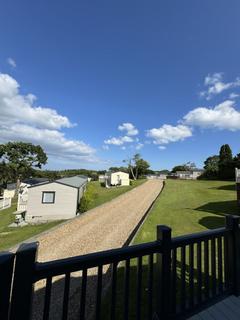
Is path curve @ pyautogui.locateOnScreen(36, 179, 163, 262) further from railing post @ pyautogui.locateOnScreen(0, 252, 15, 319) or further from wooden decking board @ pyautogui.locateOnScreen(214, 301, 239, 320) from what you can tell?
railing post @ pyautogui.locateOnScreen(0, 252, 15, 319)

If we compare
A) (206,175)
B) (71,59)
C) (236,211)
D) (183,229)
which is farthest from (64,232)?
(206,175)

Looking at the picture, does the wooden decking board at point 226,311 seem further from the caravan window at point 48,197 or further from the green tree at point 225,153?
the green tree at point 225,153

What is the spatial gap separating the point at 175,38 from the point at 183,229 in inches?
405

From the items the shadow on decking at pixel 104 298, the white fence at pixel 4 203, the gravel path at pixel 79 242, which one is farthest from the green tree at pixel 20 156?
the shadow on decking at pixel 104 298

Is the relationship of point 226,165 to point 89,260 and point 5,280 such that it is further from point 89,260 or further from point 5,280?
point 5,280

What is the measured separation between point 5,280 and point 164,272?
1.59 m

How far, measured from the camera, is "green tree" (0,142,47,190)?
38094mm

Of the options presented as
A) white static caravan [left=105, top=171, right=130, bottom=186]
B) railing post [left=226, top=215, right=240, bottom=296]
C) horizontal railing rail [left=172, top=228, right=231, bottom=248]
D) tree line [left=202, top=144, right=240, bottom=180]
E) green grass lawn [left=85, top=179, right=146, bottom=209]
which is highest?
tree line [left=202, top=144, right=240, bottom=180]

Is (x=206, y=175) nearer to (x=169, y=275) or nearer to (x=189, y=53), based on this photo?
(x=189, y=53)

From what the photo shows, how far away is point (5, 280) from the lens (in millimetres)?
1312

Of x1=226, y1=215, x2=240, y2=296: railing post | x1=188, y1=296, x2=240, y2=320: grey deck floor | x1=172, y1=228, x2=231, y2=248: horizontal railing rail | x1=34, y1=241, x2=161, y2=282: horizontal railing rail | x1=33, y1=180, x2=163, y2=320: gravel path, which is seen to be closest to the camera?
x1=34, y1=241, x2=161, y2=282: horizontal railing rail

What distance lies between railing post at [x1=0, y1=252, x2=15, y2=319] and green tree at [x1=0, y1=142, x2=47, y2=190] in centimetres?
4152

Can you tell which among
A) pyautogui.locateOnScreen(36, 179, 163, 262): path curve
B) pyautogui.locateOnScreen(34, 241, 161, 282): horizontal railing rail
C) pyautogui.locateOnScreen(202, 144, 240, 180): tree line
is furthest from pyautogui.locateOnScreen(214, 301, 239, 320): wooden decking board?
pyautogui.locateOnScreen(202, 144, 240, 180): tree line

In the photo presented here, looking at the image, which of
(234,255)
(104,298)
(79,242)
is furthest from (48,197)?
(234,255)
